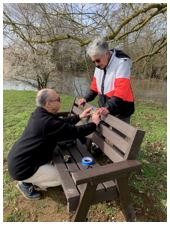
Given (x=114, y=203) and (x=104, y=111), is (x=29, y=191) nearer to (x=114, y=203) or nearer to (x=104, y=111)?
(x=114, y=203)

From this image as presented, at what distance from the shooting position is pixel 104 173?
2381 millimetres

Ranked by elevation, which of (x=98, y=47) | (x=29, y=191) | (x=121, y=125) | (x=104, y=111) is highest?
(x=98, y=47)

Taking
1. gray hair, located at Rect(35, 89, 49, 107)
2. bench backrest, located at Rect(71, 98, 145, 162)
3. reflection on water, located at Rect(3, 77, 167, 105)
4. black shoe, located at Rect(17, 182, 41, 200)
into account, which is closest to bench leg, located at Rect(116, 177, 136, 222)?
bench backrest, located at Rect(71, 98, 145, 162)

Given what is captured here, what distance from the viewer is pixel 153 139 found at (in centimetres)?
551

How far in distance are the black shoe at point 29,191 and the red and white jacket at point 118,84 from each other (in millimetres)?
1444

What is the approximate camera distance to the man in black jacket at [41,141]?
297 centimetres

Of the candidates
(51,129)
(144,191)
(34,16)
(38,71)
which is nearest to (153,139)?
(144,191)

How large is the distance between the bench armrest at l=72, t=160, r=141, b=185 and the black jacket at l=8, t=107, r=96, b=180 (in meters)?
0.71

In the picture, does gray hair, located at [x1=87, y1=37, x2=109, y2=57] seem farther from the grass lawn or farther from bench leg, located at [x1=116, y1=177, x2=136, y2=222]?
the grass lawn

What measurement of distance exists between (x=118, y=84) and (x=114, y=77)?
131mm

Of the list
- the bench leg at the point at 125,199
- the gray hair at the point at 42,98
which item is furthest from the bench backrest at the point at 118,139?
the gray hair at the point at 42,98

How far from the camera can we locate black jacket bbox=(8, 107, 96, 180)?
2963mm

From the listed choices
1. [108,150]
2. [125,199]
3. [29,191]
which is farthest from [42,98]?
[125,199]

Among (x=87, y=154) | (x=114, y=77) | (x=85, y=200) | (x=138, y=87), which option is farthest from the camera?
(x=138, y=87)
